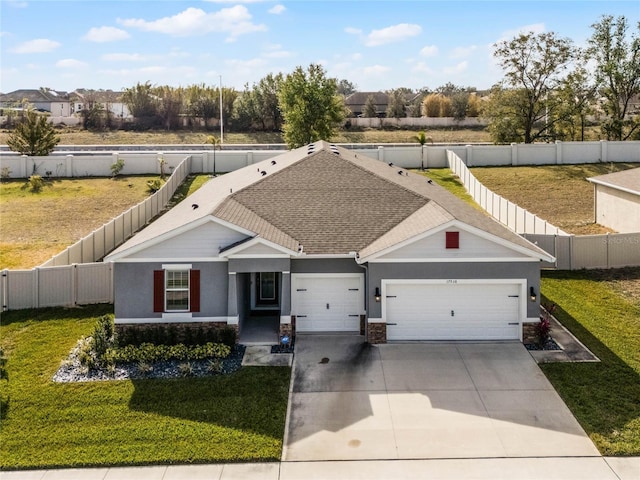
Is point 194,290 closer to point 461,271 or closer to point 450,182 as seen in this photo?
point 461,271

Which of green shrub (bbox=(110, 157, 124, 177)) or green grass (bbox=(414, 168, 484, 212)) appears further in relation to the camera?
green shrub (bbox=(110, 157, 124, 177))

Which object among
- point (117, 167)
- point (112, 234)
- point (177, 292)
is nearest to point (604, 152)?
point (112, 234)

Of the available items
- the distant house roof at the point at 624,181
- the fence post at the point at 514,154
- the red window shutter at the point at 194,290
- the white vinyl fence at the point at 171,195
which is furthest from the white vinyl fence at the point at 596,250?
the fence post at the point at 514,154

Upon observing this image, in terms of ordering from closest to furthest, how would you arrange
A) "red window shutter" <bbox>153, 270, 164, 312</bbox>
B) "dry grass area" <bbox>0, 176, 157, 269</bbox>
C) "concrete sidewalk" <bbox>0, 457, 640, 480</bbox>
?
"concrete sidewalk" <bbox>0, 457, 640, 480</bbox>, "red window shutter" <bbox>153, 270, 164, 312</bbox>, "dry grass area" <bbox>0, 176, 157, 269</bbox>

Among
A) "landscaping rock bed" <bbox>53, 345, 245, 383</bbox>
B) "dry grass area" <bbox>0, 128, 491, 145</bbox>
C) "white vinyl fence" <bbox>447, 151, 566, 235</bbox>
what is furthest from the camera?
"dry grass area" <bbox>0, 128, 491, 145</bbox>

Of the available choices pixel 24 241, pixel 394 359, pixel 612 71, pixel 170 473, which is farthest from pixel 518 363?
pixel 612 71

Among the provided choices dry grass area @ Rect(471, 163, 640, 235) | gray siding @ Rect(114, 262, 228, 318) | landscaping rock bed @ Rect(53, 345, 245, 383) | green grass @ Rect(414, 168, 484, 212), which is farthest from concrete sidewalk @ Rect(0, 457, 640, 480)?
green grass @ Rect(414, 168, 484, 212)

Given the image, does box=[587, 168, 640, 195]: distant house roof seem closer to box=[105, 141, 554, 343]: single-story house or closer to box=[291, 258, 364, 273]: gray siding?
box=[105, 141, 554, 343]: single-story house
